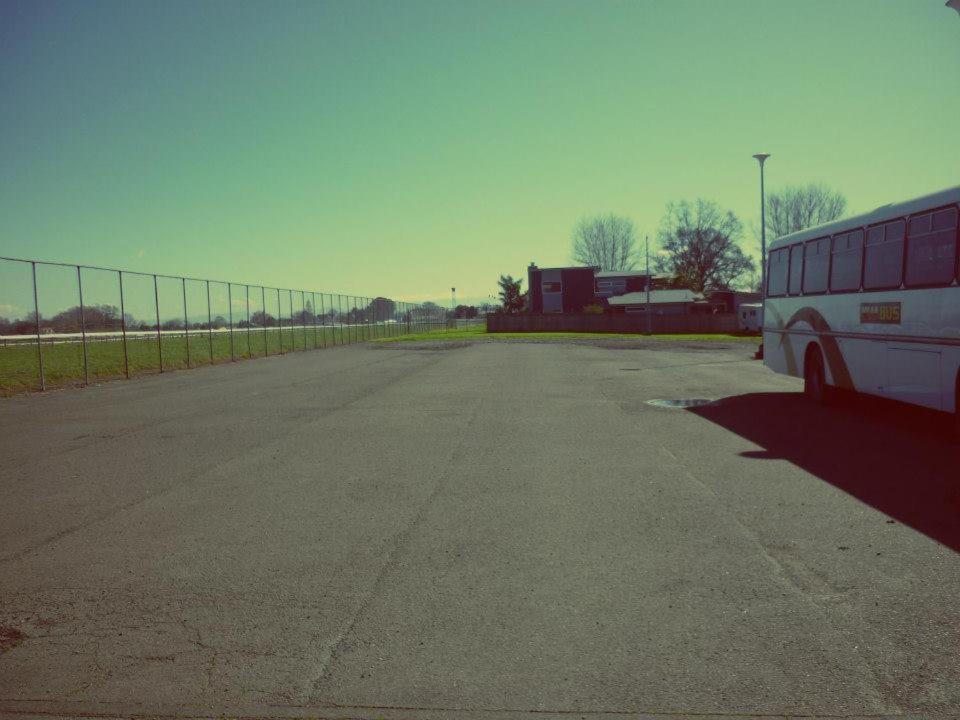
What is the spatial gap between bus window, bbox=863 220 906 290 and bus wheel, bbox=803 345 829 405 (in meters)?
2.33

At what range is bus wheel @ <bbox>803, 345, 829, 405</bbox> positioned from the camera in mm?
14406

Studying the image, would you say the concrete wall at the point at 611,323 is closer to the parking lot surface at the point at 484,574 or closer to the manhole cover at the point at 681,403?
the manhole cover at the point at 681,403

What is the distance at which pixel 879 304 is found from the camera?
11938 mm

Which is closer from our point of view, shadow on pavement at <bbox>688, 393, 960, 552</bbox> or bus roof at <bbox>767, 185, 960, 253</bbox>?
shadow on pavement at <bbox>688, 393, 960, 552</bbox>

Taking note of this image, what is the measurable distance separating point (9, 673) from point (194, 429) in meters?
8.93

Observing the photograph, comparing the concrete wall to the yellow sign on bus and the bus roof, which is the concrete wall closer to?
the bus roof

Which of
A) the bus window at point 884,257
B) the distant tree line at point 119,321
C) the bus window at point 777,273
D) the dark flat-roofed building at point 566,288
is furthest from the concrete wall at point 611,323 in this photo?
the bus window at point 884,257

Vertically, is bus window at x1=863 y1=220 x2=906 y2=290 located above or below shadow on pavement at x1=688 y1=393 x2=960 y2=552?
above

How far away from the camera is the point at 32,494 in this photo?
7.74 meters

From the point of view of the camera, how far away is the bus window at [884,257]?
1148 centimetres

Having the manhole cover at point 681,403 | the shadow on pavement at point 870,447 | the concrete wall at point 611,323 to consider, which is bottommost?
the concrete wall at point 611,323

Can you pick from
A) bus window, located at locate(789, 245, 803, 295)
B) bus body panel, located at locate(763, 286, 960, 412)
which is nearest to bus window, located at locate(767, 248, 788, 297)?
bus window, located at locate(789, 245, 803, 295)

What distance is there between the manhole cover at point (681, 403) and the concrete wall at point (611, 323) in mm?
56753

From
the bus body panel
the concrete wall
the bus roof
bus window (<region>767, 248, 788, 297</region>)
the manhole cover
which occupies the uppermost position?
the bus roof
